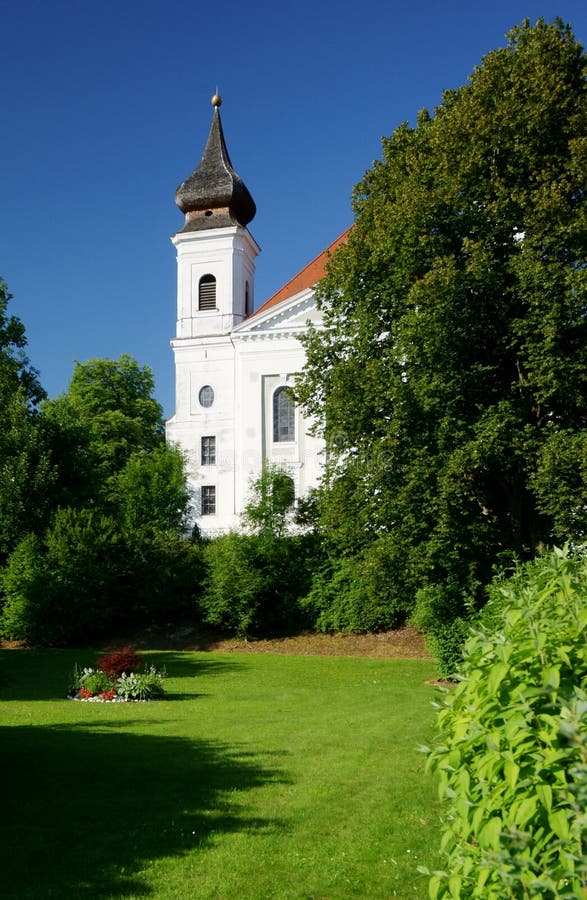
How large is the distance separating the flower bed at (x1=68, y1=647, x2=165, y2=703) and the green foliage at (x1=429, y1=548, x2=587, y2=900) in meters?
13.9

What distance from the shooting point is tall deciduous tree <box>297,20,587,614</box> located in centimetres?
1673

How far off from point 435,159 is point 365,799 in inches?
562

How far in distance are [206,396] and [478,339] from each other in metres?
30.6

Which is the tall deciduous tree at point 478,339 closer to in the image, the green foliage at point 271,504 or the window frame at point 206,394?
the green foliage at point 271,504

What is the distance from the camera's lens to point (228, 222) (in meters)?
47.5

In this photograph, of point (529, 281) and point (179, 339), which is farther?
point (179, 339)

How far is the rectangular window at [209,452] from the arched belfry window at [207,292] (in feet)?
26.7

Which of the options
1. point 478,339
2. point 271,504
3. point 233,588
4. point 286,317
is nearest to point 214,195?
point 286,317

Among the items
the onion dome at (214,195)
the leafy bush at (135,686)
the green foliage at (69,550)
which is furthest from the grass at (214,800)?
the onion dome at (214,195)

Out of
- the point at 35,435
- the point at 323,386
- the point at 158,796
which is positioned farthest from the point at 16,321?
the point at 158,796

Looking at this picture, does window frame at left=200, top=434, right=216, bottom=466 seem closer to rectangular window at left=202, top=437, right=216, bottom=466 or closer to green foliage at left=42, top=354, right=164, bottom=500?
rectangular window at left=202, top=437, right=216, bottom=466

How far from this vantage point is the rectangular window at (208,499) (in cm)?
4588

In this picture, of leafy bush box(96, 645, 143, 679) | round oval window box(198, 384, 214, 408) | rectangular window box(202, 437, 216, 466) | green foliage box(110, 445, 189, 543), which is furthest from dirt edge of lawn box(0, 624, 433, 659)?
round oval window box(198, 384, 214, 408)

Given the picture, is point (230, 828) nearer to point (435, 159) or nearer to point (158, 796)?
point (158, 796)
